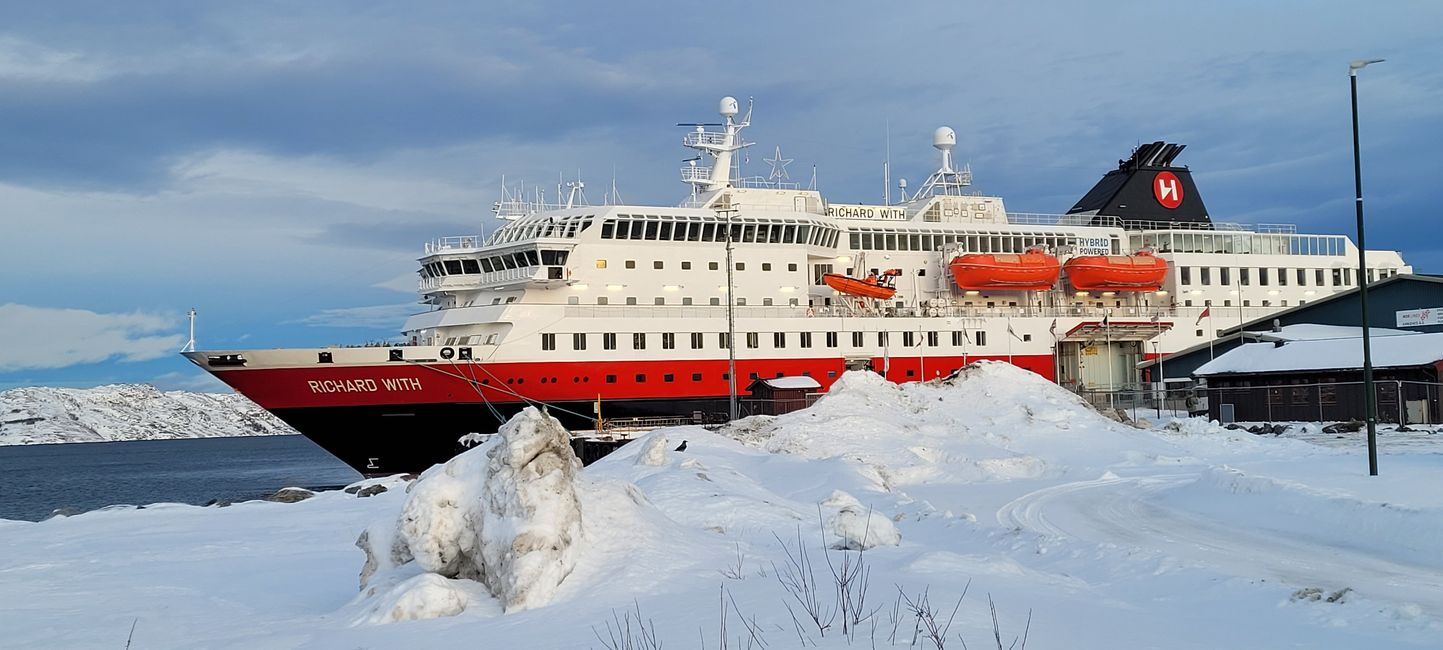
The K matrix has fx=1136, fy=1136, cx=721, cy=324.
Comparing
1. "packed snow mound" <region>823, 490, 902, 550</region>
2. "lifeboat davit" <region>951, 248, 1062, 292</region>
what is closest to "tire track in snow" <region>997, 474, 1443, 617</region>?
"packed snow mound" <region>823, 490, 902, 550</region>

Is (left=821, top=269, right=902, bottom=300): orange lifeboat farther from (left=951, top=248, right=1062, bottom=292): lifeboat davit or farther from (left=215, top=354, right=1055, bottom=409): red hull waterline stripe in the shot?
(left=215, top=354, right=1055, bottom=409): red hull waterline stripe

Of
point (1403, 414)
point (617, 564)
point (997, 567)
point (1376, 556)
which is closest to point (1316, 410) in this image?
point (1403, 414)

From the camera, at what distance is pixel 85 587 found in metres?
12.0

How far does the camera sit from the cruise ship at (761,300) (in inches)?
1387

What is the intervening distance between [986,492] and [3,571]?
14606mm

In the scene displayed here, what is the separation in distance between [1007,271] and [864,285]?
6.82 meters

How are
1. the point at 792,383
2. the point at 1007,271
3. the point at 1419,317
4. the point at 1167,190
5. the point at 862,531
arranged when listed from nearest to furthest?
the point at 862,531 < the point at 792,383 < the point at 1419,317 < the point at 1007,271 < the point at 1167,190

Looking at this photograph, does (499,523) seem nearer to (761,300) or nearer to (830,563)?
(830,563)

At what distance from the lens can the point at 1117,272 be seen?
1891 inches

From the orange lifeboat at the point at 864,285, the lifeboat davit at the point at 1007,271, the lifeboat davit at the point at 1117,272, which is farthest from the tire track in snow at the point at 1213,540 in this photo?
the lifeboat davit at the point at 1117,272

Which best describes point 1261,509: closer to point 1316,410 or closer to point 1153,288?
point 1316,410

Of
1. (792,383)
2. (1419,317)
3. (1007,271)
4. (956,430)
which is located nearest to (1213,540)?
(956,430)

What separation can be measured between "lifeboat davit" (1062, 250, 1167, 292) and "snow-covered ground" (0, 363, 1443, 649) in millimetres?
25331

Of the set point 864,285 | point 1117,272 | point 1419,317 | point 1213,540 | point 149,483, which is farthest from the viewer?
point 149,483
